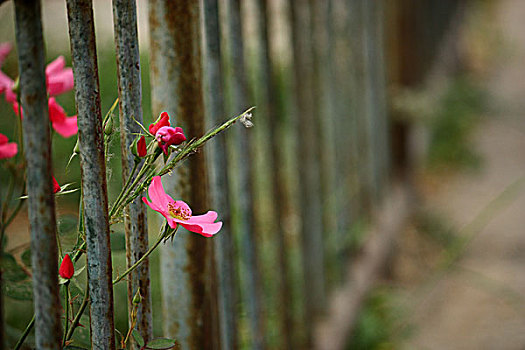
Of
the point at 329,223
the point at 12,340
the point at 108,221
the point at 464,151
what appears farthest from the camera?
the point at 464,151

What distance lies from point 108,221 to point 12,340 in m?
0.34

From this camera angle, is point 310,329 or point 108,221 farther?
point 310,329

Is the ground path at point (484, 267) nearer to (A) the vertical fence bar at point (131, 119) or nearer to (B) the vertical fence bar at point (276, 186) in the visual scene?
(B) the vertical fence bar at point (276, 186)

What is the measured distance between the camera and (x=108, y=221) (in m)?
0.63

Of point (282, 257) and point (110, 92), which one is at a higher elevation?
point (110, 92)

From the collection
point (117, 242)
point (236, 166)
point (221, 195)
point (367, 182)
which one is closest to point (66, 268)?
point (117, 242)

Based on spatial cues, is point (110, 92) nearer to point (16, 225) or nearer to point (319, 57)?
point (16, 225)

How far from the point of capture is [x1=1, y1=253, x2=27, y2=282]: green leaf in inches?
26.6

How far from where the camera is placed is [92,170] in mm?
610

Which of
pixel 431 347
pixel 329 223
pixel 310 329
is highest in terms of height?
pixel 329 223

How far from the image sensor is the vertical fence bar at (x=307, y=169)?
1.69 metres

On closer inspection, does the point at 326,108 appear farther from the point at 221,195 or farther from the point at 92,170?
the point at 92,170

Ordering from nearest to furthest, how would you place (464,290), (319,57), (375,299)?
(319,57)
(375,299)
(464,290)

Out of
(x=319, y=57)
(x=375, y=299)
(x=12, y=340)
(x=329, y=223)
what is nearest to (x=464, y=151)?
A: (x=375, y=299)
